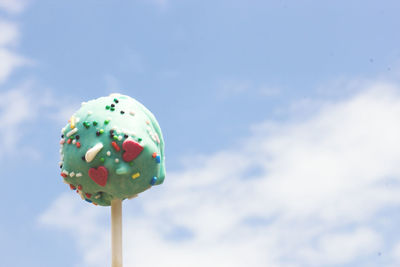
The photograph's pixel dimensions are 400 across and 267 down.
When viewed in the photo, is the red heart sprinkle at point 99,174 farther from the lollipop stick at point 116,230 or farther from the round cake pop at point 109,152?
the lollipop stick at point 116,230

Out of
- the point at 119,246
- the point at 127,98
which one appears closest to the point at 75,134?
the point at 127,98

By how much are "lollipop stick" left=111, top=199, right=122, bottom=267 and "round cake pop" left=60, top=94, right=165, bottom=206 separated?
0.66 feet

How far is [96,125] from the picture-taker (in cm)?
1092

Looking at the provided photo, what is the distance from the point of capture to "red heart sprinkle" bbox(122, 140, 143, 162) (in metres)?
10.7

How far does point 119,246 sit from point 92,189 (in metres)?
1.23

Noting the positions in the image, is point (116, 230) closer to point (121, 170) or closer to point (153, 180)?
point (153, 180)

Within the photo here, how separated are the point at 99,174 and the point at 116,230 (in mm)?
1361

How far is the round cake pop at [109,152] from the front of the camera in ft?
35.2

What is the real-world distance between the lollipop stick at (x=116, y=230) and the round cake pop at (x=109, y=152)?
0.66ft

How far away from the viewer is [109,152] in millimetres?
10711

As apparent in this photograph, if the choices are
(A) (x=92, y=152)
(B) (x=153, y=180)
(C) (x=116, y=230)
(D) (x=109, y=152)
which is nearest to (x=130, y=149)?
(D) (x=109, y=152)

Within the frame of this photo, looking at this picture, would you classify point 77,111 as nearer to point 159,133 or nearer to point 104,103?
point 104,103

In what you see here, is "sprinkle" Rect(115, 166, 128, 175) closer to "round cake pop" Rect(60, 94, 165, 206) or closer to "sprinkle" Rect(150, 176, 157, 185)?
"round cake pop" Rect(60, 94, 165, 206)

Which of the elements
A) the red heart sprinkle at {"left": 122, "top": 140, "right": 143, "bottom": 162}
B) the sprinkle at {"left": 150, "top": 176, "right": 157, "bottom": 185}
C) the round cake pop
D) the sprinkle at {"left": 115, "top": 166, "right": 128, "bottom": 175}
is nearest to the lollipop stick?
the round cake pop
